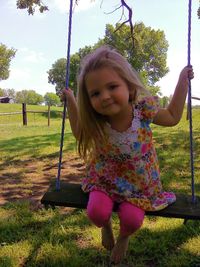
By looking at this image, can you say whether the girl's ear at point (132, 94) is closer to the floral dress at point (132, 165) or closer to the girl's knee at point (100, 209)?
the floral dress at point (132, 165)

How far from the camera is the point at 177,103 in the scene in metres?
2.51

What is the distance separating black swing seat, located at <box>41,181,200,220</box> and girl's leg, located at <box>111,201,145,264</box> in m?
0.13

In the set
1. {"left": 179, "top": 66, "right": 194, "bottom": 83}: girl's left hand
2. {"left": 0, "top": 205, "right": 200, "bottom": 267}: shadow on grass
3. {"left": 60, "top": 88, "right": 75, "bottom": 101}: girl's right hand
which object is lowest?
{"left": 0, "top": 205, "right": 200, "bottom": 267}: shadow on grass

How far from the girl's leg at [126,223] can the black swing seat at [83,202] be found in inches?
5.3

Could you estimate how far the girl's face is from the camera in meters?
2.30

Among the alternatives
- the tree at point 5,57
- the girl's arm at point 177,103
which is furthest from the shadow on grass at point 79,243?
the tree at point 5,57

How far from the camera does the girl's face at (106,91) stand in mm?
2301

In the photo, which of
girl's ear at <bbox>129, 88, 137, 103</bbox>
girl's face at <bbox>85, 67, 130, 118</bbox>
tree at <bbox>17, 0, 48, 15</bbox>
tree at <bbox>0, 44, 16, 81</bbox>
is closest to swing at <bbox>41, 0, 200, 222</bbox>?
girl's ear at <bbox>129, 88, 137, 103</bbox>

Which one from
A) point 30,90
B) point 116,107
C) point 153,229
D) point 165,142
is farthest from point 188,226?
point 30,90

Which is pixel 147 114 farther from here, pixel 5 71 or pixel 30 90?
pixel 30 90

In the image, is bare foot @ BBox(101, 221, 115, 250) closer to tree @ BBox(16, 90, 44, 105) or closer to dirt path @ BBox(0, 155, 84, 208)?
dirt path @ BBox(0, 155, 84, 208)

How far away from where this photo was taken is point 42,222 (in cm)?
369

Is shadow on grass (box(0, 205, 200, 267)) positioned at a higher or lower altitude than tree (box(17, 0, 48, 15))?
lower

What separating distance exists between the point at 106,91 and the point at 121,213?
0.80 metres
